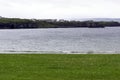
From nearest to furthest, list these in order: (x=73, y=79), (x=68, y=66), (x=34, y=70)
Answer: (x=73, y=79) → (x=34, y=70) → (x=68, y=66)

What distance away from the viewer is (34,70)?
98.5 ft

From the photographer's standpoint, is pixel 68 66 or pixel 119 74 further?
pixel 68 66

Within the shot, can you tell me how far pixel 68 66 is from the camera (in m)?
32.7

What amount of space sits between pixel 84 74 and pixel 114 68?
4.12 meters

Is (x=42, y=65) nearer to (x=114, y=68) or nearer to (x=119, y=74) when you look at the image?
(x=114, y=68)

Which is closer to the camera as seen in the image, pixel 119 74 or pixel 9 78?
pixel 9 78

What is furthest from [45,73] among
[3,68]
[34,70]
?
[3,68]

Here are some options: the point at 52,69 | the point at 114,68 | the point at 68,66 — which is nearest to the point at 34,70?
the point at 52,69

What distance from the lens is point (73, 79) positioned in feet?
84.2

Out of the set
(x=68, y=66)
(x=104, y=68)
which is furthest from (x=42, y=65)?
(x=104, y=68)

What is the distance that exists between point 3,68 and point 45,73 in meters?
4.06

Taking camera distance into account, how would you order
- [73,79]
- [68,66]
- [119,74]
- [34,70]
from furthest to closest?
[68,66] → [34,70] → [119,74] → [73,79]

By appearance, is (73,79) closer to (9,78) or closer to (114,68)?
(9,78)

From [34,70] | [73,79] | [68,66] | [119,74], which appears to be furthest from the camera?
[68,66]
